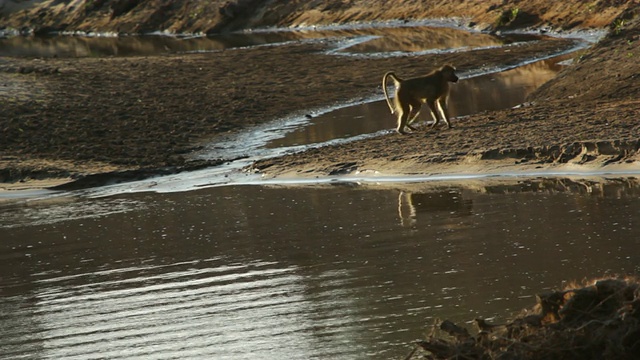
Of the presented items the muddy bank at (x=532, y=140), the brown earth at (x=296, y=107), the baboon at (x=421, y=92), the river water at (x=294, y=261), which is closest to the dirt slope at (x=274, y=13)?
the brown earth at (x=296, y=107)

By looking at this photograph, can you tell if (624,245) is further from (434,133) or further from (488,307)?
(434,133)

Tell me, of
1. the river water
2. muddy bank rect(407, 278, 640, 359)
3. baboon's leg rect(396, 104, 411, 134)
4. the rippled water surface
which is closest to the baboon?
baboon's leg rect(396, 104, 411, 134)

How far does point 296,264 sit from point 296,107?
11.3 metres

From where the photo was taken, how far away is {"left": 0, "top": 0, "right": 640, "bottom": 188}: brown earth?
1503 cm

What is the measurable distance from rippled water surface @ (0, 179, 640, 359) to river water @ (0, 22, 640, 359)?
0.09ft

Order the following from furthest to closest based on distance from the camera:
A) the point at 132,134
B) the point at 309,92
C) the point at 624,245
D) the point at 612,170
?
the point at 309,92
the point at 132,134
the point at 612,170
the point at 624,245

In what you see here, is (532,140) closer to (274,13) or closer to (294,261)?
(294,261)

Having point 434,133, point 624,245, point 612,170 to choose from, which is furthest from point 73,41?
point 624,245

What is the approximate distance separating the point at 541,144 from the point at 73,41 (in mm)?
33014

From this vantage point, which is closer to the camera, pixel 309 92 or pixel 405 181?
pixel 405 181

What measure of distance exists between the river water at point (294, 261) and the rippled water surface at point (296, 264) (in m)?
0.03

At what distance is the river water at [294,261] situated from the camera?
8758 millimetres

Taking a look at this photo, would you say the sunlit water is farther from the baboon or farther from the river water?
the river water

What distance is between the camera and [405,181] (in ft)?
48.0
